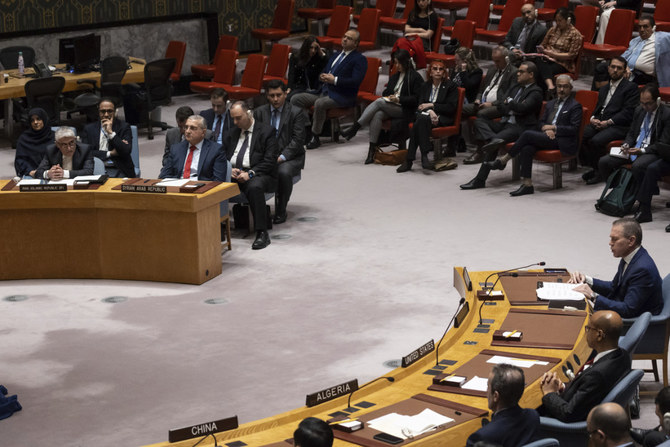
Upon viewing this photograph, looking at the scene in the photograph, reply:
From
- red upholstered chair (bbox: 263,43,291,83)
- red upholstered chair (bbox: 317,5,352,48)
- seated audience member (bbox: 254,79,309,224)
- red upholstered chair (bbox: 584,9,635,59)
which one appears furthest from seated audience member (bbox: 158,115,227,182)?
red upholstered chair (bbox: 317,5,352,48)

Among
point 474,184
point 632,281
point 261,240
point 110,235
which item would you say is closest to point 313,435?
point 632,281

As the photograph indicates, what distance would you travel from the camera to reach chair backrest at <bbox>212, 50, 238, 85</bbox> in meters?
14.4

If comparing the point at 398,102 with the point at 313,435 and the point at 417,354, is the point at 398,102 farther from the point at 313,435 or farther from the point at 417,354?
the point at 313,435

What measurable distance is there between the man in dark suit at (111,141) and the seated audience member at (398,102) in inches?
119

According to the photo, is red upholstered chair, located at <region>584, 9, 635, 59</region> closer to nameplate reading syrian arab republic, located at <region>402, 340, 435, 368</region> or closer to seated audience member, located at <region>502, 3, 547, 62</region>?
seated audience member, located at <region>502, 3, 547, 62</region>

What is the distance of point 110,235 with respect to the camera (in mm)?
8461

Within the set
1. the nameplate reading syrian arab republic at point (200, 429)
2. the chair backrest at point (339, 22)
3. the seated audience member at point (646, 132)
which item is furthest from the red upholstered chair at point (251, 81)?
the nameplate reading syrian arab republic at point (200, 429)

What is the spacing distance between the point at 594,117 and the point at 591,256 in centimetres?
251

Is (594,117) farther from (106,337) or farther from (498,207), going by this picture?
(106,337)

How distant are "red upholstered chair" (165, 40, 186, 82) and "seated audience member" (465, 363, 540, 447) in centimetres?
1087

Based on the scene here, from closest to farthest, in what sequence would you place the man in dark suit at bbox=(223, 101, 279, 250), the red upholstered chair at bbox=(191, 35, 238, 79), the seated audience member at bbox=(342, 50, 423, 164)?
the man in dark suit at bbox=(223, 101, 279, 250) < the seated audience member at bbox=(342, 50, 423, 164) < the red upholstered chair at bbox=(191, 35, 238, 79)

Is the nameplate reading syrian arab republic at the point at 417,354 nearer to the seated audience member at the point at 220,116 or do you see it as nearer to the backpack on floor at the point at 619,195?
the backpack on floor at the point at 619,195

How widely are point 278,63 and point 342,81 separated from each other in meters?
1.99

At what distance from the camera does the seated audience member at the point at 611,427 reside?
4.20 meters
